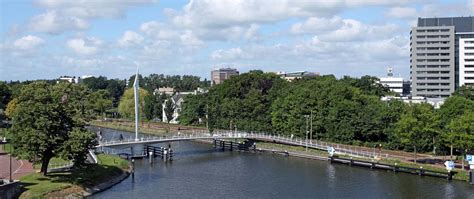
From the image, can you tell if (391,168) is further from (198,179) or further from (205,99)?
(205,99)

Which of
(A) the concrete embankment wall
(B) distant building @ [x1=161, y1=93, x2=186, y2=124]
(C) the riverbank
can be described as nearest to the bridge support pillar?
(C) the riverbank

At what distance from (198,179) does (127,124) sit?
3100 inches

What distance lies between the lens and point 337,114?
295 feet

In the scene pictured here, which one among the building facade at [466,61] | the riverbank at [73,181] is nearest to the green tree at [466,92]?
the building facade at [466,61]

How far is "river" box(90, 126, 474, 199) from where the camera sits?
56438 millimetres

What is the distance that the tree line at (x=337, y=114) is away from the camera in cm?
7075

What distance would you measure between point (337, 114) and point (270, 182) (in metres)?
30.0

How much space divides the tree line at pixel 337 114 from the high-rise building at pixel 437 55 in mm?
38020

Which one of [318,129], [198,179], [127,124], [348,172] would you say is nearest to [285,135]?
[318,129]

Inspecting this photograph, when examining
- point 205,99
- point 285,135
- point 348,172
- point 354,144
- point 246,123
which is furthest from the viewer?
point 205,99

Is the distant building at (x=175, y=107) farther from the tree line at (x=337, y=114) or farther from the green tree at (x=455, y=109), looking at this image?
the green tree at (x=455, y=109)

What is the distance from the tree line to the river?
24.9 ft

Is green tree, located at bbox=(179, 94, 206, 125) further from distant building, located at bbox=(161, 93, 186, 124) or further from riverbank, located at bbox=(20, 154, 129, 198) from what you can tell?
riverbank, located at bbox=(20, 154, 129, 198)

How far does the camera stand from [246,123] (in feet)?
350
